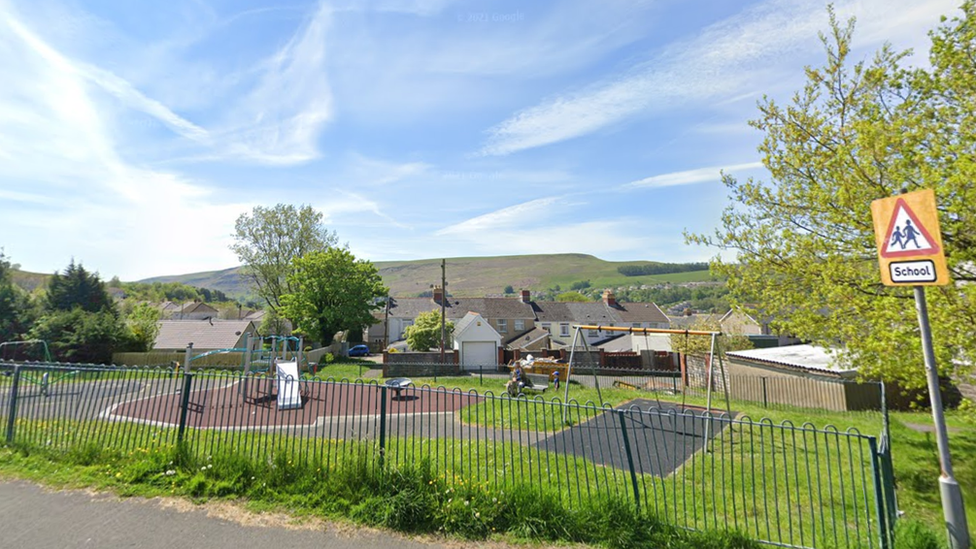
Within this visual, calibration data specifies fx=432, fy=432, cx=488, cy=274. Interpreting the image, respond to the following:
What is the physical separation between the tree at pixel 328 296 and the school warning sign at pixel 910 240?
1490 inches

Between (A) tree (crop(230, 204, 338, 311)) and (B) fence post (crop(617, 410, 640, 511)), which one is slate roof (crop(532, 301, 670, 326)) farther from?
(B) fence post (crop(617, 410, 640, 511))

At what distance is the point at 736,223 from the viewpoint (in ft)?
31.0

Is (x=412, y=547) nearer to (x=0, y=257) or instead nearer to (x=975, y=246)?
(x=975, y=246)

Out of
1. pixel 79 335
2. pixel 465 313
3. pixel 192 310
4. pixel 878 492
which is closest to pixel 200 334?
pixel 79 335

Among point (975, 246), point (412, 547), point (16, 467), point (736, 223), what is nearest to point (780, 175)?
point (736, 223)

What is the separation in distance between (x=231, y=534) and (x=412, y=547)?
2.15m

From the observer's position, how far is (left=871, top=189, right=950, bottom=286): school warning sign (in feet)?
13.1

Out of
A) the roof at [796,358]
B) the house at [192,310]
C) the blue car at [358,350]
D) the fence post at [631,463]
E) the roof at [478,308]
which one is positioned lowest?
the blue car at [358,350]

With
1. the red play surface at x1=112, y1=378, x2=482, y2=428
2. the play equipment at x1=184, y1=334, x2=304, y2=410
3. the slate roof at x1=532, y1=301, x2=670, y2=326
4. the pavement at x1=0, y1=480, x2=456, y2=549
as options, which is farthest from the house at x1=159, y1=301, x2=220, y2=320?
the pavement at x1=0, y1=480, x2=456, y2=549

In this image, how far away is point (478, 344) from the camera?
39.2 metres

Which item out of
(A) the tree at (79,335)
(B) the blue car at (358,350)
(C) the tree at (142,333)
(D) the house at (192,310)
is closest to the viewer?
(A) the tree at (79,335)

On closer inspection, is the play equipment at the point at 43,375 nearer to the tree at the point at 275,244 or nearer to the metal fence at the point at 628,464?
the metal fence at the point at 628,464

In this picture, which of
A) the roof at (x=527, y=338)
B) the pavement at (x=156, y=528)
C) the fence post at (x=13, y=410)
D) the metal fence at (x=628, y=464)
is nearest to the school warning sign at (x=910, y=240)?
the metal fence at (x=628, y=464)

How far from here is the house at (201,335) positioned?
34.4 metres
